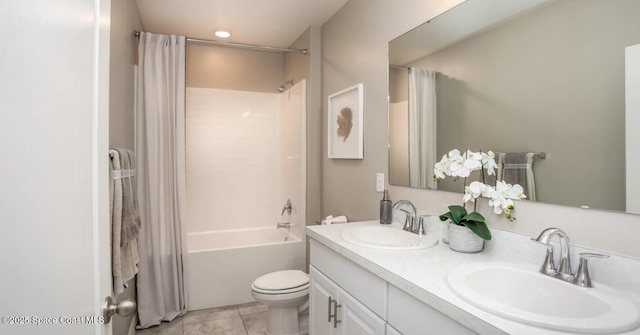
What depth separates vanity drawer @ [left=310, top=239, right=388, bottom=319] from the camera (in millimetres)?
1255

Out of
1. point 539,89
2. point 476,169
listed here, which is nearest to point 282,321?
point 476,169

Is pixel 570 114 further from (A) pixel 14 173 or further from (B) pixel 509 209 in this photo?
(A) pixel 14 173

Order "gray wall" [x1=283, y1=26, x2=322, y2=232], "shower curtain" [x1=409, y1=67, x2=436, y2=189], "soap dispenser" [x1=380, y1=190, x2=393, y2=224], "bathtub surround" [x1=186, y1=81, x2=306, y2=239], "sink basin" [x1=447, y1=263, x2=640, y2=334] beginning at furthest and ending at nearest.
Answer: "bathtub surround" [x1=186, y1=81, x2=306, y2=239] → "gray wall" [x1=283, y1=26, x2=322, y2=232] → "soap dispenser" [x1=380, y1=190, x2=393, y2=224] → "shower curtain" [x1=409, y1=67, x2=436, y2=189] → "sink basin" [x1=447, y1=263, x2=640, y2=334]

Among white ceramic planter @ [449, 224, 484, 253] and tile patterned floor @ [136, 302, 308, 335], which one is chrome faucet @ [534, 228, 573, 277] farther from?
tile patterned floor @ [136, 302, 308, 335]

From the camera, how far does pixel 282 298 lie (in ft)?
7.60

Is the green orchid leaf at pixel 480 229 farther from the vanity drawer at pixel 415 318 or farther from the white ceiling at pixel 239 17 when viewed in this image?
the white ceiling at pixel 239 17

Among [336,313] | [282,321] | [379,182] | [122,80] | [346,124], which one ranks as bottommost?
[282,321]

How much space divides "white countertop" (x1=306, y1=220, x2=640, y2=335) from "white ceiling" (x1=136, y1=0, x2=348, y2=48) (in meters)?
1.97

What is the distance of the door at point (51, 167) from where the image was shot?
16.4 inches

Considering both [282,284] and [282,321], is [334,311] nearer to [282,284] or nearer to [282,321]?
[282,284]

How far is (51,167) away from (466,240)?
4.48 ft

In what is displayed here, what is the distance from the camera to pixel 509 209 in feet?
4.29

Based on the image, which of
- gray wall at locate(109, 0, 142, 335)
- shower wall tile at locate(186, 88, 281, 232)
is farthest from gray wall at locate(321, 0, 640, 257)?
gray wall at locate(109, 0, 142, 335)

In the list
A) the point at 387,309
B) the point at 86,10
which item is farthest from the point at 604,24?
the point at 86,10
